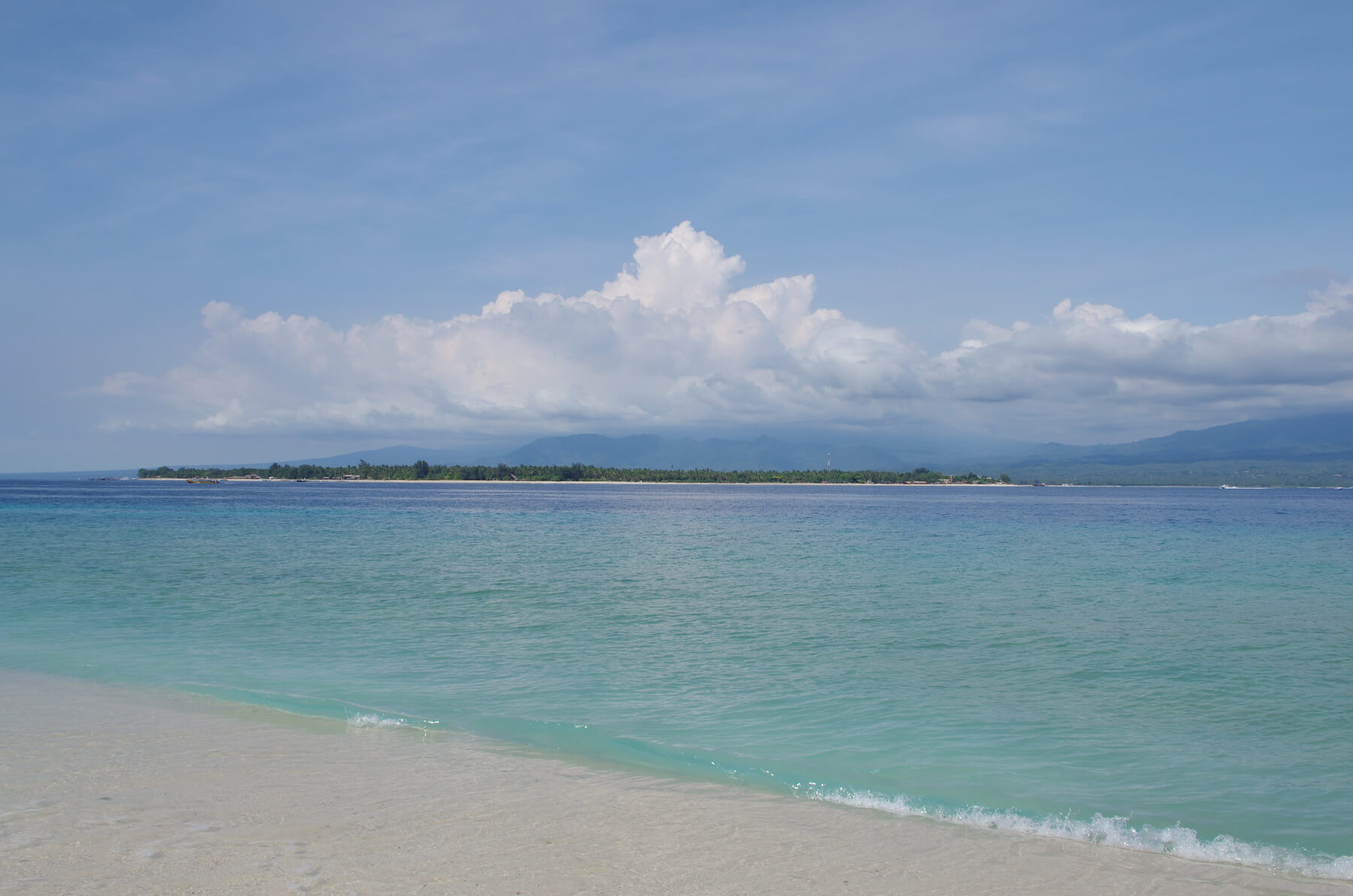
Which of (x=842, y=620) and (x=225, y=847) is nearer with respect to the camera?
(x=225, y=847)

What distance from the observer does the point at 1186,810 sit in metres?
9.31

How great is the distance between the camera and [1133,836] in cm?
859

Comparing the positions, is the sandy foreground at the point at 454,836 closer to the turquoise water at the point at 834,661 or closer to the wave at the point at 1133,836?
the wave at the point at 1133,836

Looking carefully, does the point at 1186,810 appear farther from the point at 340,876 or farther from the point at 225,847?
the point at 225,847

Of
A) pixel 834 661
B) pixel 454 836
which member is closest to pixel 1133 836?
pixel 454 836

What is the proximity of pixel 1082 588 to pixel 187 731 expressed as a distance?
87.5 ft

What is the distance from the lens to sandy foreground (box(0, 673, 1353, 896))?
708cm

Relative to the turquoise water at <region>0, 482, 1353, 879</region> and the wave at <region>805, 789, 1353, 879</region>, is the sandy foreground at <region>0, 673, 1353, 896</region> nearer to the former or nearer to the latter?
the wave at <region>805, 789, 1353, 879</region>

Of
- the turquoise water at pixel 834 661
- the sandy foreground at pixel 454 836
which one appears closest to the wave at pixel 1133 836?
the turquoise water at pixel 834 661

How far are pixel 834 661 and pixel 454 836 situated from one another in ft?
33.6

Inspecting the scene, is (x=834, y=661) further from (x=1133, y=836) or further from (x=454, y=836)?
(x=454, y=836)

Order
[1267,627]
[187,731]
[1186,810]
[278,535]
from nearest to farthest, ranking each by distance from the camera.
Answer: [1186,810], [187,731], [1267,627], [278,535]

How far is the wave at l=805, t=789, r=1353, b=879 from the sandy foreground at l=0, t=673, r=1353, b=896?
226 mm

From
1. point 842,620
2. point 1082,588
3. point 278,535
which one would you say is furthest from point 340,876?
point 278,535
